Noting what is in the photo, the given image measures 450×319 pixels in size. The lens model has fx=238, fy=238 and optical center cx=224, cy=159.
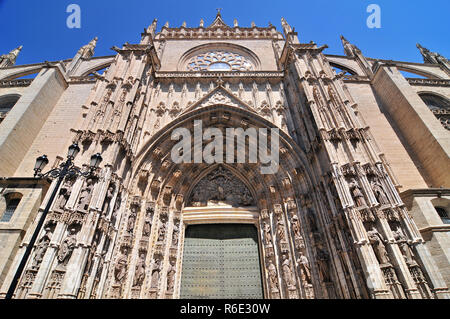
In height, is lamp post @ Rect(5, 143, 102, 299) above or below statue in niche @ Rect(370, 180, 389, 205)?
below

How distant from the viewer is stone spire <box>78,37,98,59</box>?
54.5 ft

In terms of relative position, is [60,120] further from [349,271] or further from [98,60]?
[349,271]

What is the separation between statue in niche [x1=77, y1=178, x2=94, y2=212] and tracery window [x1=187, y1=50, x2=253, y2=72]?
34.9 feet

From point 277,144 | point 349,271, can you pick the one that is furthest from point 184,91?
point 349,271

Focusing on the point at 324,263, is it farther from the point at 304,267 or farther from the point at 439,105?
the point at 439,105

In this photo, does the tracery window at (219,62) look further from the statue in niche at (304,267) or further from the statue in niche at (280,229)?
the statue in niche at (304,267)

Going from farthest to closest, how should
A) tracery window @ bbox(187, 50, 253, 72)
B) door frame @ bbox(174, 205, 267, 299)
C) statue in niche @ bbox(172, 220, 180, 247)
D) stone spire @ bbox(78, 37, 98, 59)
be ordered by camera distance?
stone spire @ bbox(78, 37, 98, 59), tracery window @ bbox(187, 50, 253, 72), door frame @ bbox(174, 205, 267, 299), statue in niche @ bbox(172, 220, 180, 247)

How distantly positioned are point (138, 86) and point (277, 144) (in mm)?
6596

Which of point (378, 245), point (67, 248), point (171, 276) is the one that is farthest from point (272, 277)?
point (67, 248)

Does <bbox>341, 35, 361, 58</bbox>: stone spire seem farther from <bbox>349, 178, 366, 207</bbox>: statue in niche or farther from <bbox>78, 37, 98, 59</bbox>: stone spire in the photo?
<bbox>78, 37, 98, 59</bbox>: stone spire

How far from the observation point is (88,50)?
691 inches

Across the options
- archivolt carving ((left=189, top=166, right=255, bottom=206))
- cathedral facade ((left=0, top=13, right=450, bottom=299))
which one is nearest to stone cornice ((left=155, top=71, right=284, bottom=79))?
cathedral facade ((left=0, top=13, right=450, bottom=299))

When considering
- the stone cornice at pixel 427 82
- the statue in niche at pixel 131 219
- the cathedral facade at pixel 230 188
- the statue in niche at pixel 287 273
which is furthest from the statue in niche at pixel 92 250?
the stone cornice at pixel 427 82

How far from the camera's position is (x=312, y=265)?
306 inches
